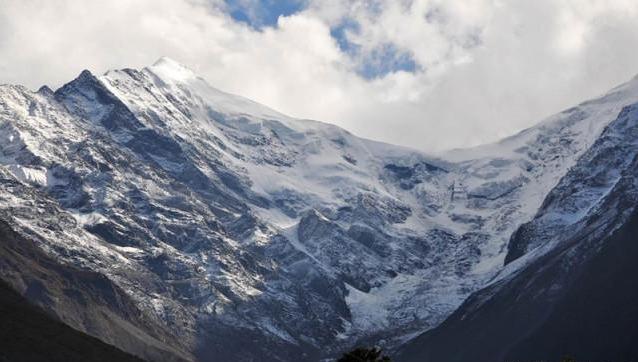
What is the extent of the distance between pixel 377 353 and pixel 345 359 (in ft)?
16.5

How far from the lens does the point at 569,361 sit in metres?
168

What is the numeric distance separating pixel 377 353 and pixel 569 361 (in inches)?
979

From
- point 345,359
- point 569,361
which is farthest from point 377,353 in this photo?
point 569,361

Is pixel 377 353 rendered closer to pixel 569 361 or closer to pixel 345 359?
pixel 345 359

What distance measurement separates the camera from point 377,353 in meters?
Answer: 173

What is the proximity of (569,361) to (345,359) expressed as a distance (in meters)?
28.7

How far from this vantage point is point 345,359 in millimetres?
170125
